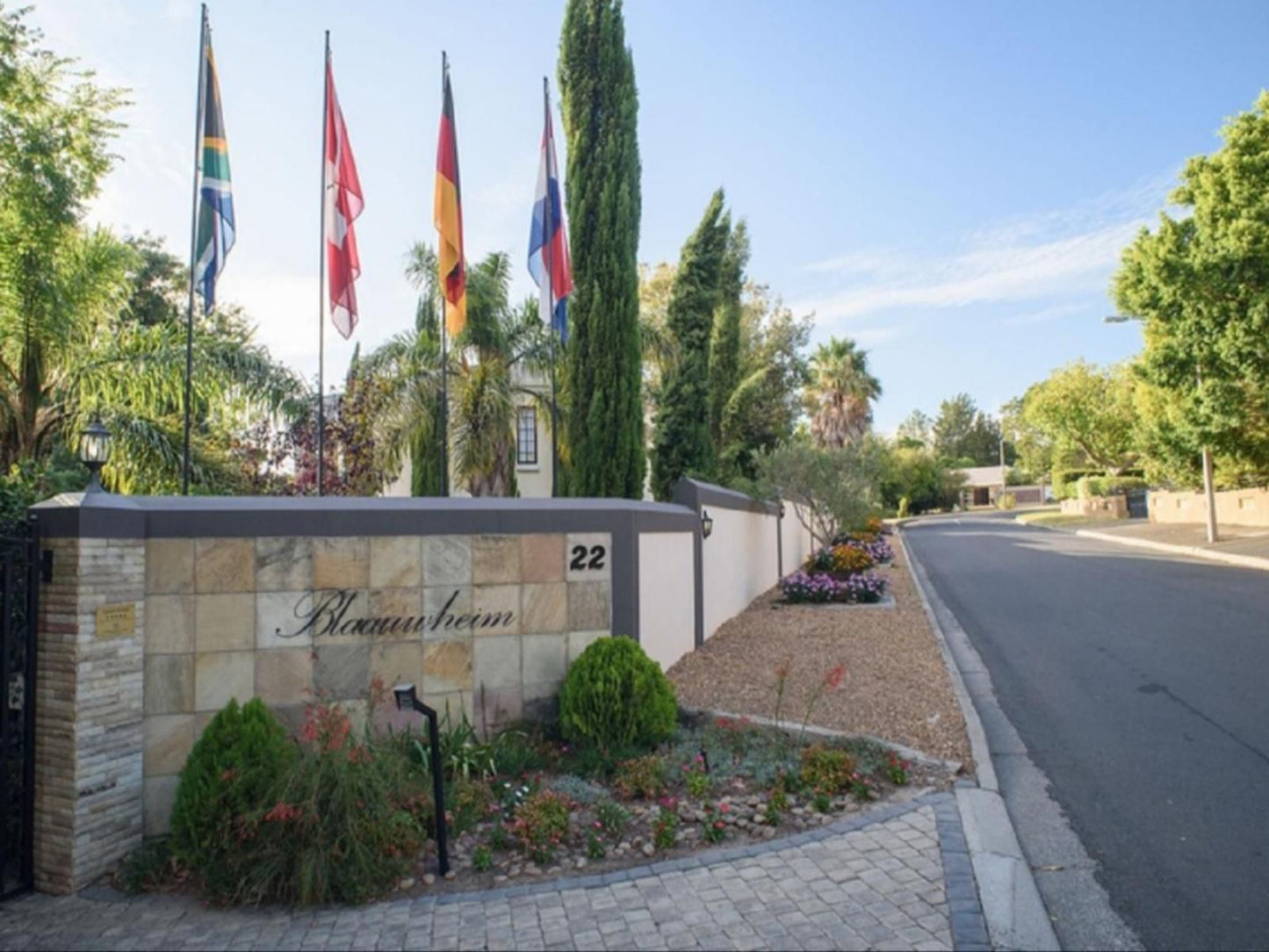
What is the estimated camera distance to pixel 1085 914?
4.00 meters

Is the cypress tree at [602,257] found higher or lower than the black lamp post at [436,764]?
higher

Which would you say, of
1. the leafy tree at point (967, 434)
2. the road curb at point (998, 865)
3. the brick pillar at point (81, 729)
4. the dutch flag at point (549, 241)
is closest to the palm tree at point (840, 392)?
the dutch flag at point (549, 241)

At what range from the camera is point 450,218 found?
1055 centimetres

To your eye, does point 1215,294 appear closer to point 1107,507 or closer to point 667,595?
point 667,595

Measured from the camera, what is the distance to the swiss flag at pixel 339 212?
10.5 metres

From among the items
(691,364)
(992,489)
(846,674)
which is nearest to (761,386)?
(691,364)

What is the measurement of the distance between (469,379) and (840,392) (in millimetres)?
28904

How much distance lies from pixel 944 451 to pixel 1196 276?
79.4 metres

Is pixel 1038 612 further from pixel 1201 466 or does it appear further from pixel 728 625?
pixel 1201 466

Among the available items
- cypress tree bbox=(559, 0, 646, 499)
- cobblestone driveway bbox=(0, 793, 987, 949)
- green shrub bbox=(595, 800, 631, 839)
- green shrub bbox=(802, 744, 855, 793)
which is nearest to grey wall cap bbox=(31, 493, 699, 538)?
cobblestone driveway bbox=(0, 793, 987, 949)

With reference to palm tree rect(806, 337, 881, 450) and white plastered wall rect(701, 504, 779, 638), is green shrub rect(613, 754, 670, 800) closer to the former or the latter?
white plastered wall rect(701, 504, 779, 638)

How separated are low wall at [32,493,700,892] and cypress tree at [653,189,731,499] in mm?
10729

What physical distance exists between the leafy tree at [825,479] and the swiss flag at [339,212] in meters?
9.09

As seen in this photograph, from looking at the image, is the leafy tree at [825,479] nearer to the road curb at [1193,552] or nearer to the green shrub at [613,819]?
the road curb at [1193,552]
